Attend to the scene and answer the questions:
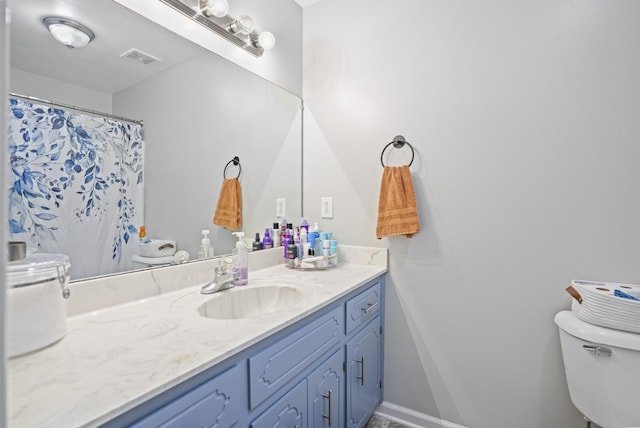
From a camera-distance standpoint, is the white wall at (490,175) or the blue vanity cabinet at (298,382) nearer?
the blue vanity cabinet at (298,382)

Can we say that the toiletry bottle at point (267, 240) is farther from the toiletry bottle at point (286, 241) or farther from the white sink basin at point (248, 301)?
the white sink basin at point (248, 301)

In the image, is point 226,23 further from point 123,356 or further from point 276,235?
point 123,356

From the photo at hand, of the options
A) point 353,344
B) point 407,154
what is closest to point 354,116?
point 407,154

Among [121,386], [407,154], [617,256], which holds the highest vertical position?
[407,154]

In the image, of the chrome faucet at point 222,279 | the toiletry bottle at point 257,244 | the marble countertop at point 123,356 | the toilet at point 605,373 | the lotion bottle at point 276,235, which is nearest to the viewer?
the marble countertop at point 123,356

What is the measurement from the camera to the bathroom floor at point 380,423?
1.67 meters

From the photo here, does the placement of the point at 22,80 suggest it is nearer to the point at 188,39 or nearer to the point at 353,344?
the point at 188,39

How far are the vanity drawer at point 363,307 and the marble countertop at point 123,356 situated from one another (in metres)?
0.20

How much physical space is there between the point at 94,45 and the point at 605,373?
2048mm

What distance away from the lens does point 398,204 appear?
1609mm

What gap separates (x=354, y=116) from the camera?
1828 millimetres

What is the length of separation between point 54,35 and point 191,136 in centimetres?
52

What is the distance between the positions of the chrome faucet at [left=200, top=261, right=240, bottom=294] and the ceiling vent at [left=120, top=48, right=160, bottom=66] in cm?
84

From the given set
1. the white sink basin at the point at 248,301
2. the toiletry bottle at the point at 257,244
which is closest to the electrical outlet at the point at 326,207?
the toiletry bottle at the point at 257,244
